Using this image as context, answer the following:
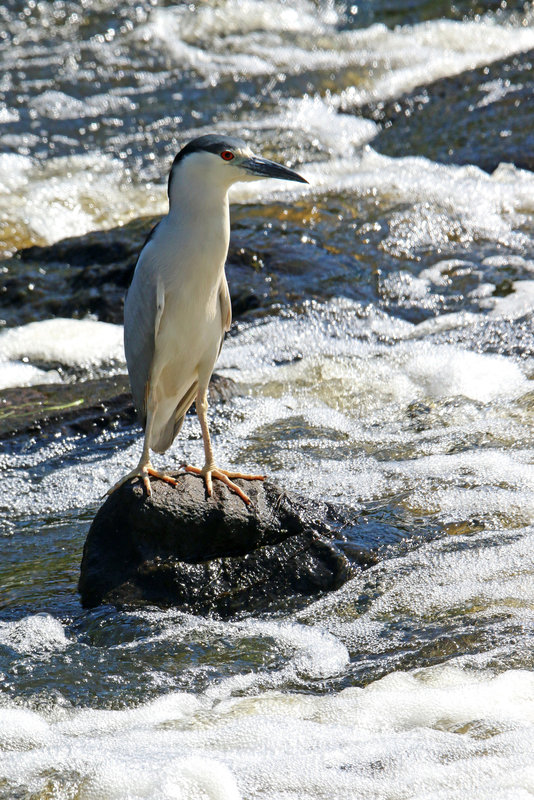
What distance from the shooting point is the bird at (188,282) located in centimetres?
436

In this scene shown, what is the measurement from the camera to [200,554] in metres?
4.11

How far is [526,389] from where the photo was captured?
604 centimetres

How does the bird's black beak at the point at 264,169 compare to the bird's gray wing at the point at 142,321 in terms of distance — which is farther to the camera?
the bird's gray wing at the point at 142,321

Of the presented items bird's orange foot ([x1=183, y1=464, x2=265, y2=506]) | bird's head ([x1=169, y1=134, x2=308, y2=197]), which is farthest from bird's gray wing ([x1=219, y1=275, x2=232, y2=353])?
bird's orange foot ([x1=183, y1=464, x2=265, y2=506])

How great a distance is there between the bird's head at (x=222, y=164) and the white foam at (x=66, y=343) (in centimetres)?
262

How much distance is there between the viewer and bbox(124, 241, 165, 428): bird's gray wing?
176 inches

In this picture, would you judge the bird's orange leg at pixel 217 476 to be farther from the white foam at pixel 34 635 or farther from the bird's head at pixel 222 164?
the bird's head at pixel 222 164

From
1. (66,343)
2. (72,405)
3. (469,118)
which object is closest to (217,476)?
(72,405)

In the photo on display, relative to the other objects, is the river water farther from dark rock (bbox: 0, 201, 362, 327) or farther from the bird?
the bird

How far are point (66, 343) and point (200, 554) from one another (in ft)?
10.6

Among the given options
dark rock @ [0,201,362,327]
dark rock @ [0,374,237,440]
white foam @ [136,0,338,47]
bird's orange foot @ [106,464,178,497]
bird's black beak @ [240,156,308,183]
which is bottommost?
dark rock @ [0,374,237,440]

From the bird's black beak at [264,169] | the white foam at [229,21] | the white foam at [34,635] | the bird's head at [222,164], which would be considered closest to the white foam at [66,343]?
the bird's head at [222,164]

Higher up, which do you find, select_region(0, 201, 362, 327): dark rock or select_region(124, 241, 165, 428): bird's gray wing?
select_region(124, 241, 165, 428): bird's gray wing

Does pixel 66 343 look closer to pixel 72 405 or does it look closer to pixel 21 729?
pixel 72 405
